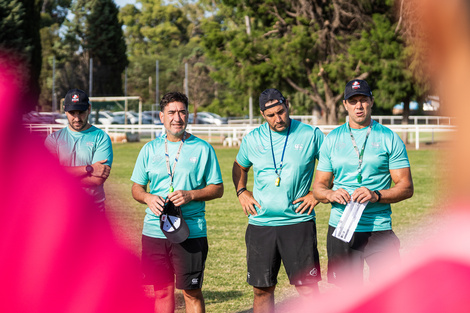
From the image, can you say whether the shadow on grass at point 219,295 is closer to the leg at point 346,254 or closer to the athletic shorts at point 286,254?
the athletic shorts at point 286,254

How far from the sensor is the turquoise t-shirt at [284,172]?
193 inches

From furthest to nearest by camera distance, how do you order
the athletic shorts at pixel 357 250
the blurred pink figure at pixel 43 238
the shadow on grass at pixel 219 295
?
the shadow on grass at pixel 219 295 → the athletic shorts at pixel 357 250 → the blurred pink figure at pixel 43 238

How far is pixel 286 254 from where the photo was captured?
490 cm

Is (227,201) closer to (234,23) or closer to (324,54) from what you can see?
(324,54)

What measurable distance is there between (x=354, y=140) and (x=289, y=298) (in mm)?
2419

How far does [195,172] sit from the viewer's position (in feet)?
15.7

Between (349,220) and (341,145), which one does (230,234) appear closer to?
(341,145)

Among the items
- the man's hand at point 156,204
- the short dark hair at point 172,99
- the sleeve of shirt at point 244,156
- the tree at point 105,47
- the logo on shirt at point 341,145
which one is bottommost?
the man's hand at point 156,204

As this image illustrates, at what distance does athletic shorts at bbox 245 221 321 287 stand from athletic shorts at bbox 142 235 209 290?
0.48 m

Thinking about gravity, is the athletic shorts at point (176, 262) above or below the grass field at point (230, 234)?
above

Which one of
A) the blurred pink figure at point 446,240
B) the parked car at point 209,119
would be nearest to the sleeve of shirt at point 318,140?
the blurred pink figure at point 446,240

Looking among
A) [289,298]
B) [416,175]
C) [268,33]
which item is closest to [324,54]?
[268,33]

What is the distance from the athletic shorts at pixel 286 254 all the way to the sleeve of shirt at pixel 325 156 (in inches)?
17.9

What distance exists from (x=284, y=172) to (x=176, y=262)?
110 cm
